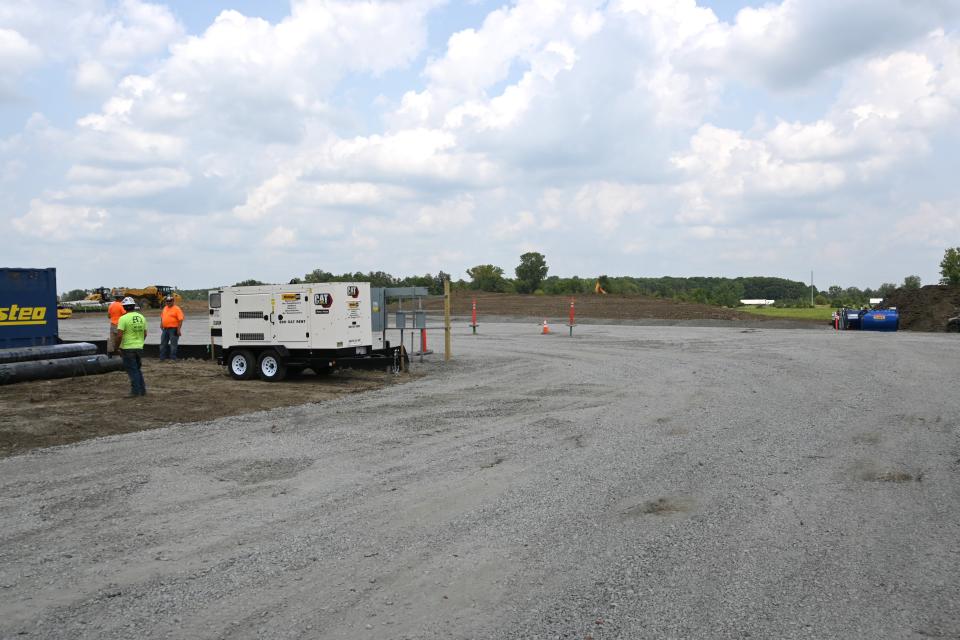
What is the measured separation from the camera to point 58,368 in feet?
56.0

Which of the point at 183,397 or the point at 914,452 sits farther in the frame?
the point at 183,397

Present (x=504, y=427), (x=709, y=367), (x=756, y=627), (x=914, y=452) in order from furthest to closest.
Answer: (x=709, y=367) < (x=504, y=427) < (x=914, y=452) < (x=756, y=627)

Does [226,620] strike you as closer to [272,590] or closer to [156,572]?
[272,590]

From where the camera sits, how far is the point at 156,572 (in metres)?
5.44

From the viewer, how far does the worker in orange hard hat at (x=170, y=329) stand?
66.7ft

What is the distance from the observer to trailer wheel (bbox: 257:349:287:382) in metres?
17.1

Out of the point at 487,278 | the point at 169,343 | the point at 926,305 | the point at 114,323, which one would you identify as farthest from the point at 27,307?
the point at 487,278

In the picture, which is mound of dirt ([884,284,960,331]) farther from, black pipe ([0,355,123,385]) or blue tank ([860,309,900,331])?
black pipe ([0,355,123,385])

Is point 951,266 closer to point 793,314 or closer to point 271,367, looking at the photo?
point 793,314

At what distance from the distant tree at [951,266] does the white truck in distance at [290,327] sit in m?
59.7

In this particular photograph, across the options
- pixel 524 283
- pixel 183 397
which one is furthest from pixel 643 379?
pixel 524 283

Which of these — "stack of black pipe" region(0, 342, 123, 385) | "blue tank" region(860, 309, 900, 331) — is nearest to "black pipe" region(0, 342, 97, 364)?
"stack of black pipe" region(0, 342, 123, 385)

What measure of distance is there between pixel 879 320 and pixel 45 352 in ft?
111

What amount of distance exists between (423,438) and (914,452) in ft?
19.9
